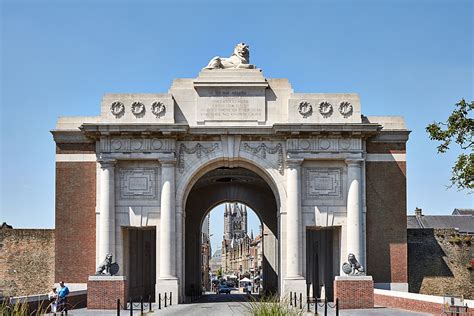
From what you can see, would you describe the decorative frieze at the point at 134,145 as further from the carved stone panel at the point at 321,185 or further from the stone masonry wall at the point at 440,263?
the stone masonry wall at the point at 440,263

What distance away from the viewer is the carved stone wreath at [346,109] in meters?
42.9

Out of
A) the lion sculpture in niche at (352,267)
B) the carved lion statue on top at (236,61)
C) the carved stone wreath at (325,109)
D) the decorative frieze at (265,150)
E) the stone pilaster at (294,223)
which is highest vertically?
the carved lion statue on top at (236,61)

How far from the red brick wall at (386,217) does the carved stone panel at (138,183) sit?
11676 millimetres

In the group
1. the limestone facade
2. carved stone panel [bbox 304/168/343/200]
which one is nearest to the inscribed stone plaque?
the limestone facade

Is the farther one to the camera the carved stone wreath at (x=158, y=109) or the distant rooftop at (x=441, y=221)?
the distant rooftop at (x=441, y=221)

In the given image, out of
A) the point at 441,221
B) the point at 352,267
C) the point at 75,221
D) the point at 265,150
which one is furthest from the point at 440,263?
the point at 441,221

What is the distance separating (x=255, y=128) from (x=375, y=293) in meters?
10.7

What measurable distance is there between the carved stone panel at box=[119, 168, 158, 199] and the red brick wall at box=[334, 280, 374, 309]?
448 inches

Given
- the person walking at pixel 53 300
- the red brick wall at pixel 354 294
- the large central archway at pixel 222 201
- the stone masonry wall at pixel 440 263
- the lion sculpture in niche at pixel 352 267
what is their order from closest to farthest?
the person walking at pixel 53 300, the red brick wall at pixel 354 294, the lion sculpture in niche at pixel 352 267, the stone masonry wall at pixel 440 263, the large central archway at pixel 222 201

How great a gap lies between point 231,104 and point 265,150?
3085 mm

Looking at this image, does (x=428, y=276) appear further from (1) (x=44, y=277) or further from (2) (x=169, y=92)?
(1) (x=44, y=277)

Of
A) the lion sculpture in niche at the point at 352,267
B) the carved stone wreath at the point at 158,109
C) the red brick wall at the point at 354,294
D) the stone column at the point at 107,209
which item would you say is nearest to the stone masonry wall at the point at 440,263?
the lion sculpture in niche at the point at 352,267

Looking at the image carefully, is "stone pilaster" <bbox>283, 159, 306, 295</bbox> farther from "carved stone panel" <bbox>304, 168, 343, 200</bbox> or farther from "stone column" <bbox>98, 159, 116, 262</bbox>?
"stone column" <bbox>98, 159, 116, 262</bbox>

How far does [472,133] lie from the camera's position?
1309 inches
